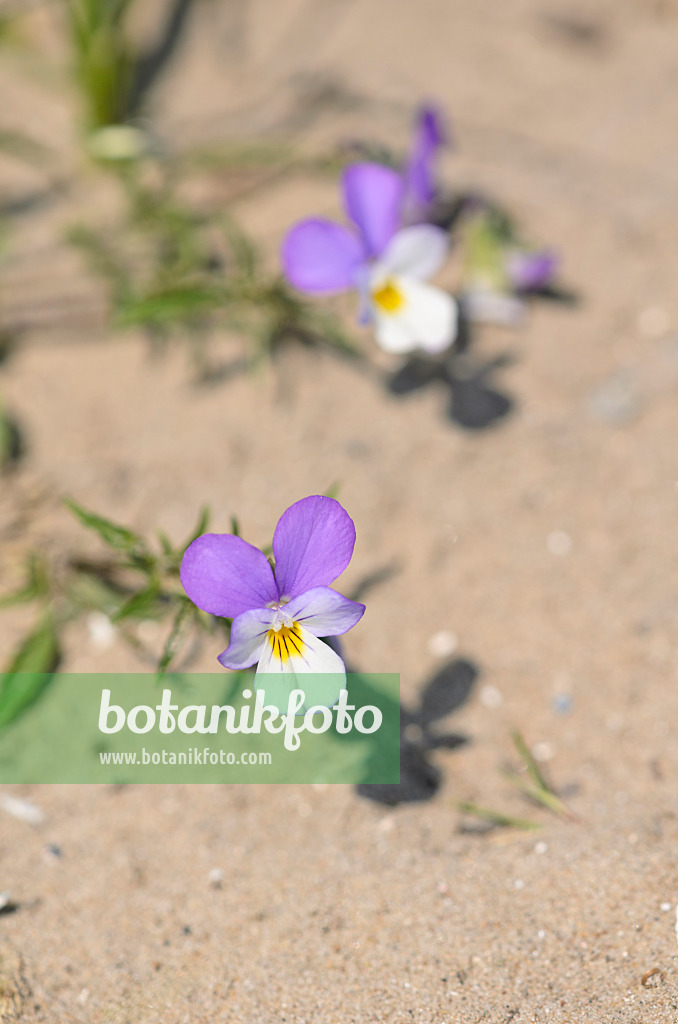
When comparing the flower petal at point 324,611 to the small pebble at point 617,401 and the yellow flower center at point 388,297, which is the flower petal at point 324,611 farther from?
the small pebble at point 617,401

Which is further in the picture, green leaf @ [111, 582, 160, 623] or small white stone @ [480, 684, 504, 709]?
small white stone @ [480, 684, 504, 709]

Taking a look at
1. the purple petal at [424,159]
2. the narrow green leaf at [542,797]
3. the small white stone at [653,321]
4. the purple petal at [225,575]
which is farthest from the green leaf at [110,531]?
the small white stone at [653,321]

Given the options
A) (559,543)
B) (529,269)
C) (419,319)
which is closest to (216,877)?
(559,543)

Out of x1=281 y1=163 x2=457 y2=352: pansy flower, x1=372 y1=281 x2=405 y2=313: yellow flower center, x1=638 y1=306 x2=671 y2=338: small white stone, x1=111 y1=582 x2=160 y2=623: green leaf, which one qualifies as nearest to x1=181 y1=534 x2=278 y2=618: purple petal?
x1=111 y1=582 x2=160 y2=623: green leaf

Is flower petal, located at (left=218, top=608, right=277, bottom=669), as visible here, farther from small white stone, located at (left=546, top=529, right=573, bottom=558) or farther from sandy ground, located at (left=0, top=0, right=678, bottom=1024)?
small white stone, located at (left=546, top=529, right=573, bottom=558)

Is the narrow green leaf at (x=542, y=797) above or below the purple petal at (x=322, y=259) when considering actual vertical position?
below

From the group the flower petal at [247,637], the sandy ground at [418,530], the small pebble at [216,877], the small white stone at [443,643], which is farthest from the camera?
the small white stone at [443,643]

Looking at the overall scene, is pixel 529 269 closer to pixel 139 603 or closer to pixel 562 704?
pixel 562 704

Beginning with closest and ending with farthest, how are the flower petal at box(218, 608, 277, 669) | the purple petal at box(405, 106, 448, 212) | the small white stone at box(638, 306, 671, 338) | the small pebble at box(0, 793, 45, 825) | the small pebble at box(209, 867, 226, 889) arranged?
the flower petal at box(218, 608, 277, 669)
the small pebble at box(209, 867, 226, 889)
the small pebble at box(0, 793, 45, 825)
the purple petal at box(405, 106, 448, 212)
the small white stone at box(638, 306, 671, 338)
